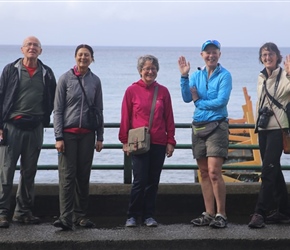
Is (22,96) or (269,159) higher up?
(22,96)

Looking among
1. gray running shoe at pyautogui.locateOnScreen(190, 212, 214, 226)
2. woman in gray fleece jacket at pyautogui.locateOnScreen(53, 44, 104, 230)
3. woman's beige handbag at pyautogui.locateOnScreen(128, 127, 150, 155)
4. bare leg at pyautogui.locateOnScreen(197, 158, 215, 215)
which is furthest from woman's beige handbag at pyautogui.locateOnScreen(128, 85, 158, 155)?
gray running shoe at pyautogui.locateOnScreen(190, 212, 214, 226)

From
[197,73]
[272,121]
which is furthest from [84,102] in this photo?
[272,121]

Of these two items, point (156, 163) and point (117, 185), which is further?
point (117, 185)

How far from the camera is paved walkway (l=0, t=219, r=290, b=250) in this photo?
24.2 ft

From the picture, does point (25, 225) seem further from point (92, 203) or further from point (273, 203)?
point (273, 203)

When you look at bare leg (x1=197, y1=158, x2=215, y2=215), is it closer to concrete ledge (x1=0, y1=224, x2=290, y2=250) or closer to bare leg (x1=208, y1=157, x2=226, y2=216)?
bare leg (x1=208, y1=157, x2=226, y2=216)

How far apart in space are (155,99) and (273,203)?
170 centimetres

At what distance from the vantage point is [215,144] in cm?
784

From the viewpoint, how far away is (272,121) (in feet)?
25.7

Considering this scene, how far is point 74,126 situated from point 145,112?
74cm

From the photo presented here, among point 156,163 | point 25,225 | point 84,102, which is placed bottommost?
point 25,225

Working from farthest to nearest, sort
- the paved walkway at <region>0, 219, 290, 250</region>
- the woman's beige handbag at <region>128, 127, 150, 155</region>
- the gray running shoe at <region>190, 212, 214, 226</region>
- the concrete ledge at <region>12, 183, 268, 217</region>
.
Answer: the concrete ledge at <region>12, 183, 268, 217</region> → the gray running shoe at <region>190, 212, 214, 226</region> → the woman's beige handbag at <region>128, 127, 150, 155</region> → the paved walkway at <region>0, 219, 290, 250</region>

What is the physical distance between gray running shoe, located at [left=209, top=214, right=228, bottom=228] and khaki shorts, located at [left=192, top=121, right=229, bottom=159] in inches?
25.0

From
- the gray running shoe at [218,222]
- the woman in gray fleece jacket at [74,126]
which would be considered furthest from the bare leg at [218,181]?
the woman in gray fleece jacket at [74,126]
